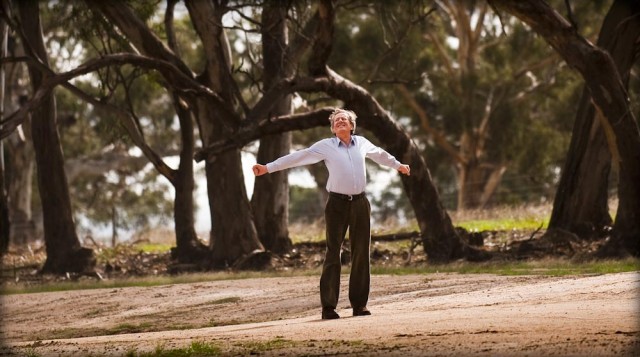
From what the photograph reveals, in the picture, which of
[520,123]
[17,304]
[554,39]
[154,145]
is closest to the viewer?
[17,304]

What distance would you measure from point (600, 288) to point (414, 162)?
25.6 ft

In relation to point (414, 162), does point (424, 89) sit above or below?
above

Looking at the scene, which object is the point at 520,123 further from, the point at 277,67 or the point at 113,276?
the point at 113,276

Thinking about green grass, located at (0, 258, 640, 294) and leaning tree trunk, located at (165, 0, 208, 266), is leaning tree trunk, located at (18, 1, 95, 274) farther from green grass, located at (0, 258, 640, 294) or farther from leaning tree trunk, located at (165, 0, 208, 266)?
green grass, located at (0, 258, 640, 294)

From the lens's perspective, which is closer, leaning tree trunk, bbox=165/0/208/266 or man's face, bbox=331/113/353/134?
man's face, bbox=331/113/353/134

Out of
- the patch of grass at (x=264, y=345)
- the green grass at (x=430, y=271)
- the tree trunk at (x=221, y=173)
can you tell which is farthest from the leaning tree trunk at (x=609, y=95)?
the patch of grass at (x=264, y=345)

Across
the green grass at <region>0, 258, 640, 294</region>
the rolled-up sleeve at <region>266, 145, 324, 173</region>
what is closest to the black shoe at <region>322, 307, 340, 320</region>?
the rolled-up sleeve at <region>266, 145, 324, 173</region>

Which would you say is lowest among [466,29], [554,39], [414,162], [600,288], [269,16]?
[600,288]

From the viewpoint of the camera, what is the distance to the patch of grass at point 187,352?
9594 mm

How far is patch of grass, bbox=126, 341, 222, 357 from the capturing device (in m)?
9.59

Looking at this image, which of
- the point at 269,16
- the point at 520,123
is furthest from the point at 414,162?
the point at 520,123

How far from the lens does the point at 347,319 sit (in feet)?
39.0

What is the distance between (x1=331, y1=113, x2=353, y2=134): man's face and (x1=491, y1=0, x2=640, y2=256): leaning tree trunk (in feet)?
25.4

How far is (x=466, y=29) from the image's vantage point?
42.1 meters
